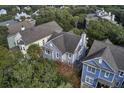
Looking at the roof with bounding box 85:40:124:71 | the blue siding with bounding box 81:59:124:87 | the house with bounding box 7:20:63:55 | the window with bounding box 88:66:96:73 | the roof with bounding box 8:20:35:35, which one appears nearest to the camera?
the roof with bounding box 85:40:124:71

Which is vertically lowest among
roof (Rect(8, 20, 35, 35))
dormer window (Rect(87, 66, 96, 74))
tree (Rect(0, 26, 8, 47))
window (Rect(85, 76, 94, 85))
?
window (Rect(85, 76, 94, 85))

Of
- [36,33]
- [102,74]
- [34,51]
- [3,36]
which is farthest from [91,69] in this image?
[3,36]

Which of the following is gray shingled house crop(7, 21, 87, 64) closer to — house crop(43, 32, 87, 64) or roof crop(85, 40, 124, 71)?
house crop(43, 32, 87, 64)

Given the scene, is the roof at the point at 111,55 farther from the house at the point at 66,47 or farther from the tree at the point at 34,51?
→ the tree at the point at 34,51

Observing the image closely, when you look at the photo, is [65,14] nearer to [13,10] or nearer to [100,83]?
[100,83]

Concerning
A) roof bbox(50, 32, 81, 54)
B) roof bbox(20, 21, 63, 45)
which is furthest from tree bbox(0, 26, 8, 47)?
roof bbox(50, 32, 81, 54)

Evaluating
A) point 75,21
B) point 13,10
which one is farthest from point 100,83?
point 13,10
